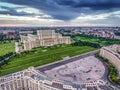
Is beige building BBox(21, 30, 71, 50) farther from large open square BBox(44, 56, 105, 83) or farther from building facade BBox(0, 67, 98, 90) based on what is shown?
building facade BBox(0, 67, 98, 90)

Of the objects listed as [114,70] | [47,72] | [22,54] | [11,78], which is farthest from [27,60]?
[114,70]

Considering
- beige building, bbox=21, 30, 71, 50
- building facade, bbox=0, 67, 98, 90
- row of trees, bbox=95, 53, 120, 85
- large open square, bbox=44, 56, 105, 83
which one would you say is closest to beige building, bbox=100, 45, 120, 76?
row of trees, bbox=95, 53, 120, 85

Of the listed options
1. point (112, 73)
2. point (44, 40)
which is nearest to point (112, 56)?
point (112, 73)

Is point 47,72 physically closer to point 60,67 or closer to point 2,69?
point 60,67

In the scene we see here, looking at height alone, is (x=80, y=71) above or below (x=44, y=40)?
below

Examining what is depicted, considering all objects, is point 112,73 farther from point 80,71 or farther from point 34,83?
point 34,83

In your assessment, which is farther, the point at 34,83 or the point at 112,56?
the point at 112,56
